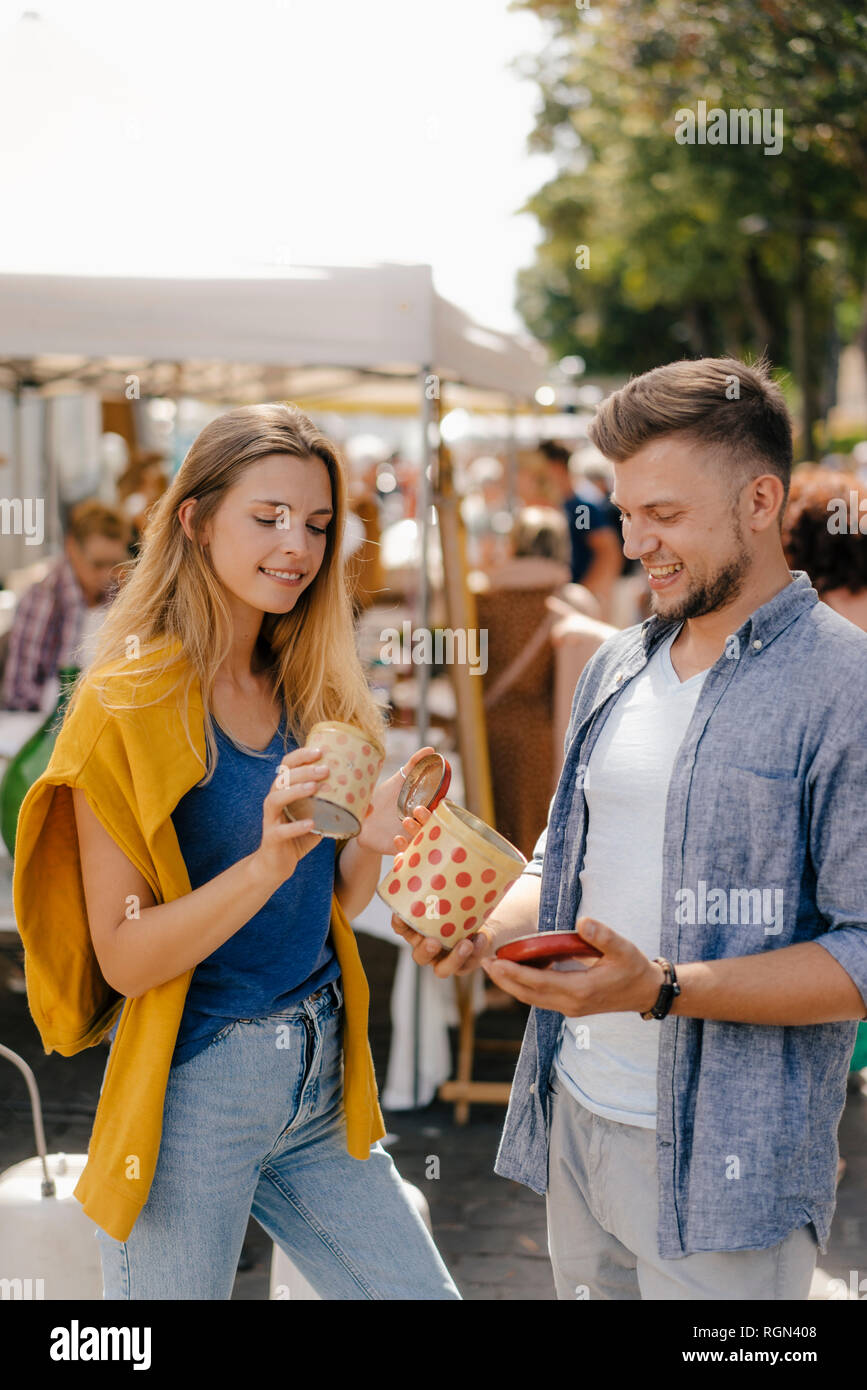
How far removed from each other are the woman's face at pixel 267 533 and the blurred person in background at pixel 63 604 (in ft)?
13.5

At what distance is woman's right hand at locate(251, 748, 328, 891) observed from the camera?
65.3 inches

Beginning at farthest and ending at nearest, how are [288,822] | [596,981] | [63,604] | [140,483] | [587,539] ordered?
[140,483]
[587,539]
[63,604]
[288,822]
[596,981]

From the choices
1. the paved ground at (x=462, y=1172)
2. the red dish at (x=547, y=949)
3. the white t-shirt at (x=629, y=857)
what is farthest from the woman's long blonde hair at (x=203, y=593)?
the paved ground at (x=462, y=1172)

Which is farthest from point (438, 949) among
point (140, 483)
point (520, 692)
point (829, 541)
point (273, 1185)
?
point (140, 483)

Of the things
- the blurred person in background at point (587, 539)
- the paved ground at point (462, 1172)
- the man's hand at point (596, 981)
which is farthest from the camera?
the blurred person in background at point (587, 539)

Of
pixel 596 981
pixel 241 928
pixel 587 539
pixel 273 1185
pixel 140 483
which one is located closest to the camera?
pixel 596 981

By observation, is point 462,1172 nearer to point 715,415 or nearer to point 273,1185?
point 273,1185

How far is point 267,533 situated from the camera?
196 centimetres

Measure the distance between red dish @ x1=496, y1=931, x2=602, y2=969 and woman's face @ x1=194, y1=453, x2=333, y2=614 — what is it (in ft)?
2.26

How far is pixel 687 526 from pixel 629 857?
1.54 ft

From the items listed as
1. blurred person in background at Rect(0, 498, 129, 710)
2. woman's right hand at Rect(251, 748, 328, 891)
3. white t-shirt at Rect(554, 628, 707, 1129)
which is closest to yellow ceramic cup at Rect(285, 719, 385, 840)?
woman's right hand at Rect(251, 748, 328, 891)

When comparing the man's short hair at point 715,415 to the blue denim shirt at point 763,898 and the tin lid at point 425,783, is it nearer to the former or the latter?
the blue denim shirt at point 763,898

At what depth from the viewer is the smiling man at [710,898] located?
5.38ft
